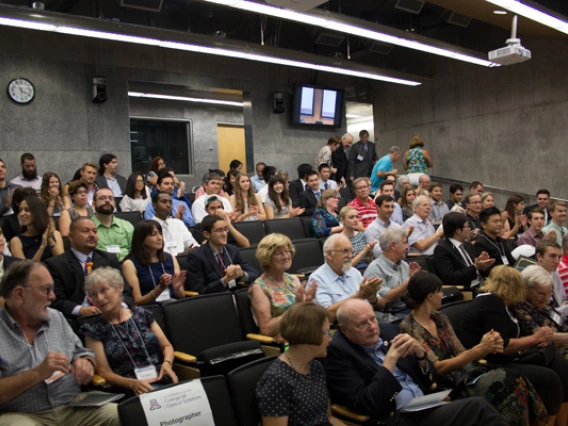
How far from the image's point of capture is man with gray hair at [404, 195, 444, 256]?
5285 millimetres

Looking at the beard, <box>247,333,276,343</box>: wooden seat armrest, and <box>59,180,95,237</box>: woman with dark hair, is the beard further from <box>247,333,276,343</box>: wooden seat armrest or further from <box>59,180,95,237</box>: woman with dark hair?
<box>247,333,276,343</box>: wooden seat armrest

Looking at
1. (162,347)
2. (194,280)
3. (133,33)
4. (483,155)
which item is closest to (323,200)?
(194,280)

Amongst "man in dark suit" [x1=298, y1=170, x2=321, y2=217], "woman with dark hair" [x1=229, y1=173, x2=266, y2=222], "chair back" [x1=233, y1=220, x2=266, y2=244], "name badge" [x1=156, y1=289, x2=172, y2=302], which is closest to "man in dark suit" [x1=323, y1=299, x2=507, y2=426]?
"name badge" [x1=156, y1=289, x2=172, y2=302]

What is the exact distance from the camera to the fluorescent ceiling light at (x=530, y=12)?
5.78m

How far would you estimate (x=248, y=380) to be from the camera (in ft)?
7.81

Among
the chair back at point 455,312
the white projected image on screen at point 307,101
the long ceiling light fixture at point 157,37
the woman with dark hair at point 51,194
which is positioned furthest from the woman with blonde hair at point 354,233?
the white projected image on screen at point 307,101

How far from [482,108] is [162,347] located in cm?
926

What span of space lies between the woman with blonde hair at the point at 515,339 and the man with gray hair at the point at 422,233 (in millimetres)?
Result: 2003

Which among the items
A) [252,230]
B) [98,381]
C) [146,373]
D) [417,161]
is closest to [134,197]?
[252,230]

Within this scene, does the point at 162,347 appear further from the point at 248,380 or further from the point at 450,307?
the point at 450,307

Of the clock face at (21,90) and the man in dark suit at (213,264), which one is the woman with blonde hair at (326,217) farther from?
the clock face at (21,90)

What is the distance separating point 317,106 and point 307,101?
25cm

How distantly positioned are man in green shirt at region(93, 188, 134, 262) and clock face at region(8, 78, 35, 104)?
4.16 metres

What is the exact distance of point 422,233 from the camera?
5469mm
